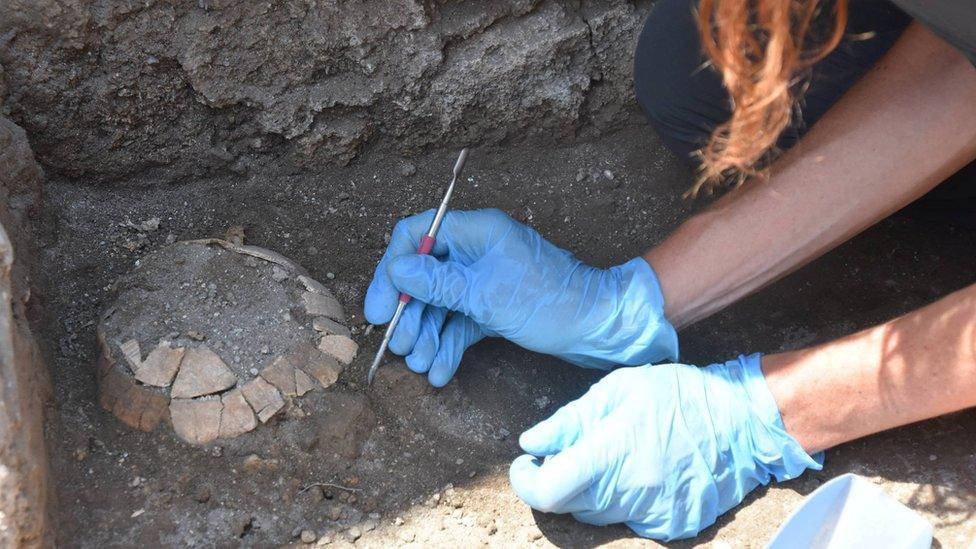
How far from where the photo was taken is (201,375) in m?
1.74

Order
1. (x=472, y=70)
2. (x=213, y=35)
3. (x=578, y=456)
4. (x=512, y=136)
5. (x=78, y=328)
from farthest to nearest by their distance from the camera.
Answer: (x=512, y=136)
(x=472, y=70)
(x=213, y=35)
(x=78, y=328)
(x=578, y=456)

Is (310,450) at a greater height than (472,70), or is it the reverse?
(472,70)

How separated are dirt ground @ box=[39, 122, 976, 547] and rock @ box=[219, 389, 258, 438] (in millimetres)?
19

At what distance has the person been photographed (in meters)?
1.67

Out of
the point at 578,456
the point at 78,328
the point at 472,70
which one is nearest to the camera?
the point at 578,456

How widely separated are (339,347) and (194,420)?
326 mm

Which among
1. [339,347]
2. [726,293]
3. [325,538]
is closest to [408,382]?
[339,347]

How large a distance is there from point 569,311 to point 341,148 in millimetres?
719

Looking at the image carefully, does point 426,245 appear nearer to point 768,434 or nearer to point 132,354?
point 132,354

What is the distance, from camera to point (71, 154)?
79.7 inches

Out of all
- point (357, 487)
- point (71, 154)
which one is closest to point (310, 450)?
point (357, 487)

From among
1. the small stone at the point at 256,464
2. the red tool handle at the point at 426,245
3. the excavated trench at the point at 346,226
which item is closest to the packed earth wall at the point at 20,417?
the excavated trench at the point at 346,226

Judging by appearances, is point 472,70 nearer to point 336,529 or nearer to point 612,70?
point 612,70

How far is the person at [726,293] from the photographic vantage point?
167cm
